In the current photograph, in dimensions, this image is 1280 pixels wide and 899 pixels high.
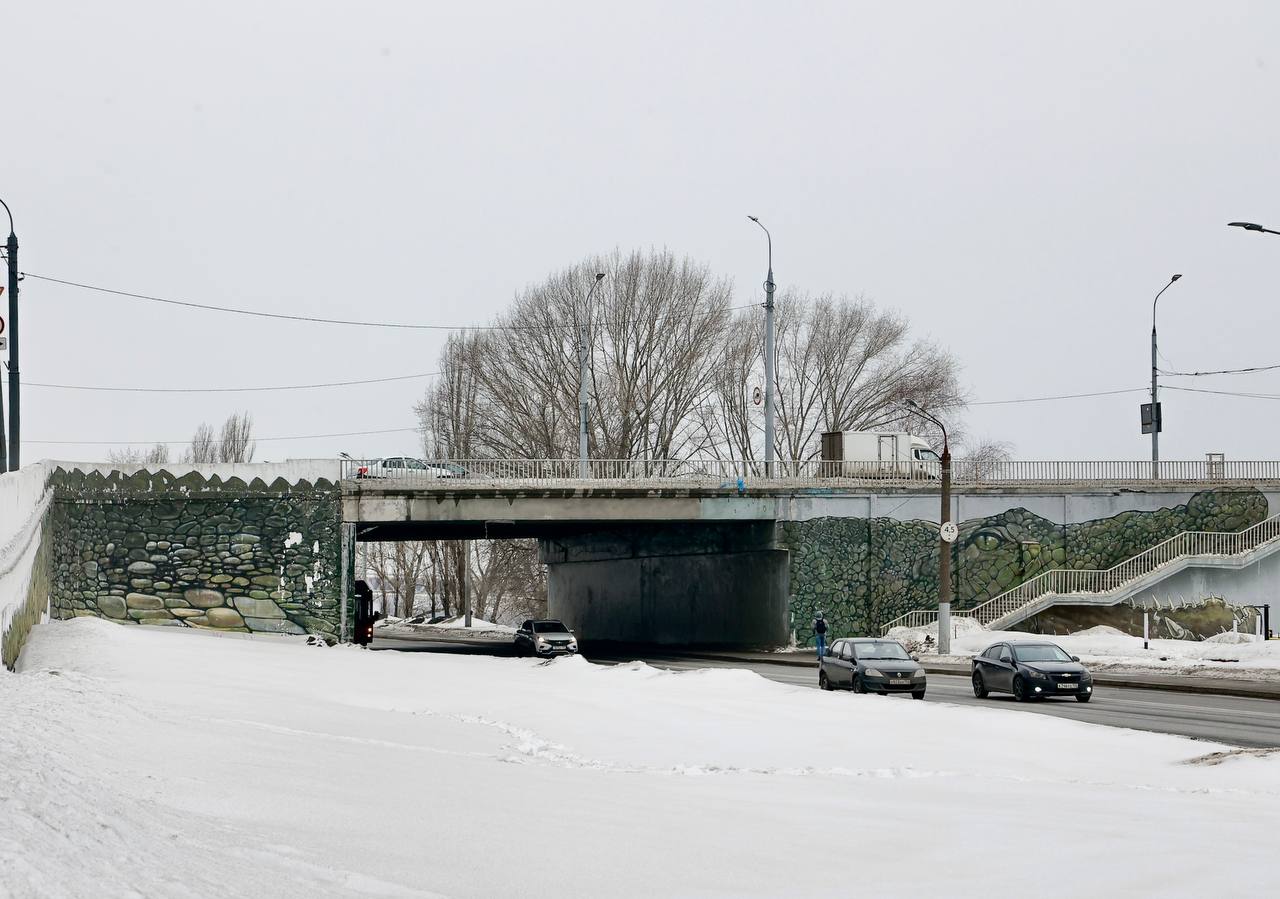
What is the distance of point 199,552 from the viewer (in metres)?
44.3

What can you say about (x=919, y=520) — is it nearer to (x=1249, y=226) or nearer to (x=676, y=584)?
(x=676, y=584)

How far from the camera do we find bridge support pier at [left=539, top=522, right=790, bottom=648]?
55.7m

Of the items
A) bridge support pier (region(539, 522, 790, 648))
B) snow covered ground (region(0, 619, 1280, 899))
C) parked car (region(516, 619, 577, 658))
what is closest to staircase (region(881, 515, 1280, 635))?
bridge support pier (region(539, 522, 790, 648))

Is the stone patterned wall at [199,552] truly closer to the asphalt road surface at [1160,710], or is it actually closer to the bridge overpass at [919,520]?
the bridge overpass at [919,520]

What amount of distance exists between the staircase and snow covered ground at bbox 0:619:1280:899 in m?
31.4

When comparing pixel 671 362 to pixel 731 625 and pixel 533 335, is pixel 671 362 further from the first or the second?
pixel 731 625

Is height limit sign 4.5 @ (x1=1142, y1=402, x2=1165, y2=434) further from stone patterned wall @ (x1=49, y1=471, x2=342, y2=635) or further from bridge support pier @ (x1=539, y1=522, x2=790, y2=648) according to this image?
stone patterned wall @ (x1=49, y1=471, x2=342, y2=635)

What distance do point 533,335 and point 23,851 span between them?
64.3 metres

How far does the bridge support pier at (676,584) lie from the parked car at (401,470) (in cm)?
1148

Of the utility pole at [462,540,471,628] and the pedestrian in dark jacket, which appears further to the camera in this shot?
the utility pole at [462,540,471,628]

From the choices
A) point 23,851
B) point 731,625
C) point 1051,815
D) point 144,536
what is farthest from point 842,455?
point 23,851

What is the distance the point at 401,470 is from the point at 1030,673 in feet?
91.9

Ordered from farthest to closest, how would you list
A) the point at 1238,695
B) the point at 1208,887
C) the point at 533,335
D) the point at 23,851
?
the point at 533,335, the point at 1238,695, the point at 1208,887, the point at 23,851

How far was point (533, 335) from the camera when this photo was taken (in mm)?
69562
